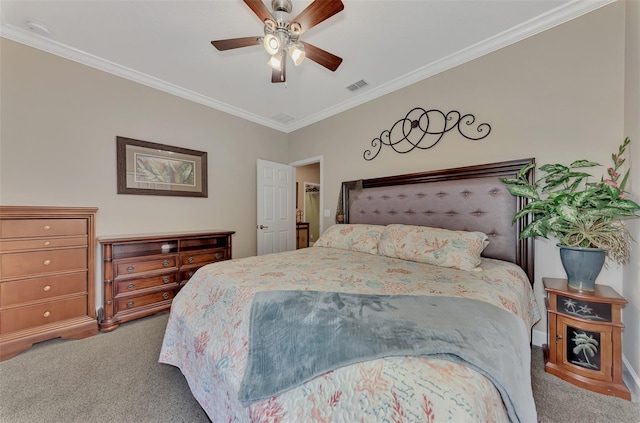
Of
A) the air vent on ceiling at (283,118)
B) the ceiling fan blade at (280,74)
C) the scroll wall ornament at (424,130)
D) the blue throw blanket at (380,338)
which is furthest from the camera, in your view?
the air vent on ceiling at (283,118)

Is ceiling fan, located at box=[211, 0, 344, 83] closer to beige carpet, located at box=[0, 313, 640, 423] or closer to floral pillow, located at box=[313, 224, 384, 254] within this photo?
floral pillow, located at box=[313, 224, 384, 254]

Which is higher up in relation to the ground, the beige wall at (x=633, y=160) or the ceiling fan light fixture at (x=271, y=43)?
the ceiling fan light fixture at (x=271, y=43)

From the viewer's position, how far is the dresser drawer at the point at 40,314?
1882 mm

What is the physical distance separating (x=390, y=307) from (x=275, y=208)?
11.0ft

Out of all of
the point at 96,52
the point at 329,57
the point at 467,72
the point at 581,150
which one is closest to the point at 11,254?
the point at 96,52

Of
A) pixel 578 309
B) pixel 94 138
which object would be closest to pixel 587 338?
pixel 578 309

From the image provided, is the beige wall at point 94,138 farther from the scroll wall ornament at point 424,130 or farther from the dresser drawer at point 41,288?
the scroll wall ornament at point 424,130

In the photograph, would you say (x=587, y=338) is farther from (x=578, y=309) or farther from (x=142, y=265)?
(x=142, y=265)

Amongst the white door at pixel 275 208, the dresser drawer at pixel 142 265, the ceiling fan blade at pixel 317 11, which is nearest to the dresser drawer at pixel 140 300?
the dresser drawer at pixel 142 265

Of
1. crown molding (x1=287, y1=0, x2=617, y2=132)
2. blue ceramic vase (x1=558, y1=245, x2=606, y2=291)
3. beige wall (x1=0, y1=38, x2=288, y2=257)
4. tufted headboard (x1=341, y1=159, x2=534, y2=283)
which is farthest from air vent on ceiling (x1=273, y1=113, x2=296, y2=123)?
blue ceramic vase (x1=558, y1=245, x2=606, y2=291)

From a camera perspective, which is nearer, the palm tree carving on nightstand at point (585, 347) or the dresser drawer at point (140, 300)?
the palm tree carving on nightstand at point (585, 347)

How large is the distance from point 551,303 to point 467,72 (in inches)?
90.0

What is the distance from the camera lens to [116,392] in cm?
153

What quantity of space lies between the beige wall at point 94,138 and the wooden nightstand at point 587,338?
373 centimetres
